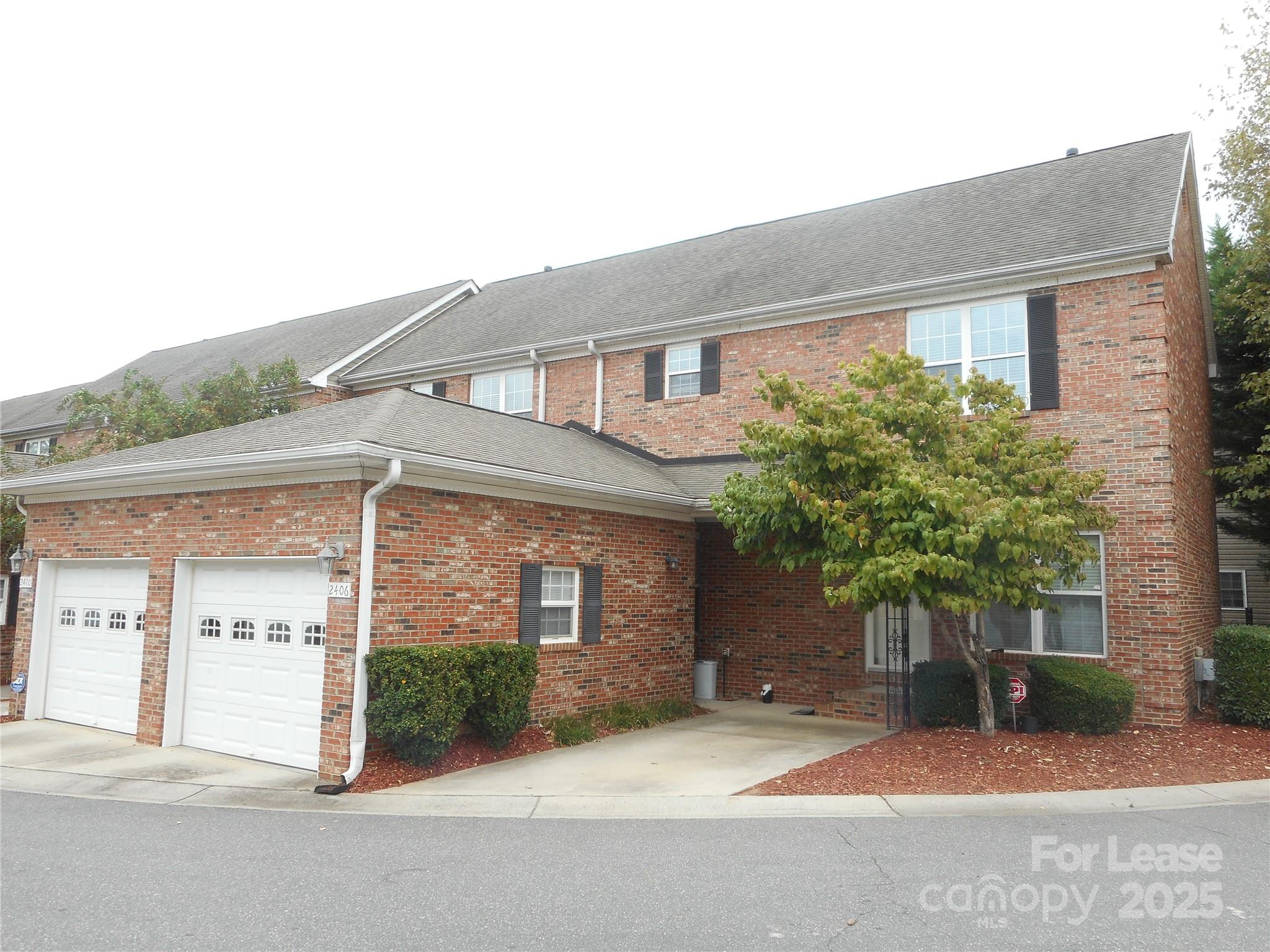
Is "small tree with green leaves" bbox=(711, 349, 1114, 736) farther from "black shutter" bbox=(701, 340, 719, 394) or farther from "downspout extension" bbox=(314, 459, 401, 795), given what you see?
"black shutter" bbox=(701, 340, 719, 394)

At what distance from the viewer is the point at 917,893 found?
5.78 meters

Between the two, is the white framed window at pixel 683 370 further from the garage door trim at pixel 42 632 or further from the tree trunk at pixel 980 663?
the garage door trim at pixel 42 632

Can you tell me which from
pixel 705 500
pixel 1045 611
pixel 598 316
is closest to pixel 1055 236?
pixel 1045 611

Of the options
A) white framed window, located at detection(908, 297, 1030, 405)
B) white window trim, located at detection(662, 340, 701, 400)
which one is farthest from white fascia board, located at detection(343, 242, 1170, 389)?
white framed window, located at detection(908, 297, 1030, 405)

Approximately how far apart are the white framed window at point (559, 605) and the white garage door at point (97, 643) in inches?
199

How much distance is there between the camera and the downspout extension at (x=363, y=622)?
29.4ft

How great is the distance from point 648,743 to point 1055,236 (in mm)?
9396

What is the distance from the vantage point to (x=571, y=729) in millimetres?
11031

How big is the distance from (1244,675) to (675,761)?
7.99 m

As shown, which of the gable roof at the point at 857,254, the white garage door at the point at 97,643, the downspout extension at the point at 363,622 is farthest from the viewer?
the gable roof at the point at 857,254

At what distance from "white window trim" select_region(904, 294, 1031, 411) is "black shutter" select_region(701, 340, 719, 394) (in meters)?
3.35

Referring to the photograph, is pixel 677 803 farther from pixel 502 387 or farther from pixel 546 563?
pixel 502 387

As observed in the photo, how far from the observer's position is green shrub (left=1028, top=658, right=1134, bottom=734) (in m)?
10.8

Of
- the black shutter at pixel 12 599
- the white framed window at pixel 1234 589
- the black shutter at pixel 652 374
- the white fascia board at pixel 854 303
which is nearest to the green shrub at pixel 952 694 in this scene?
the white fascia board at pixel 854 303
